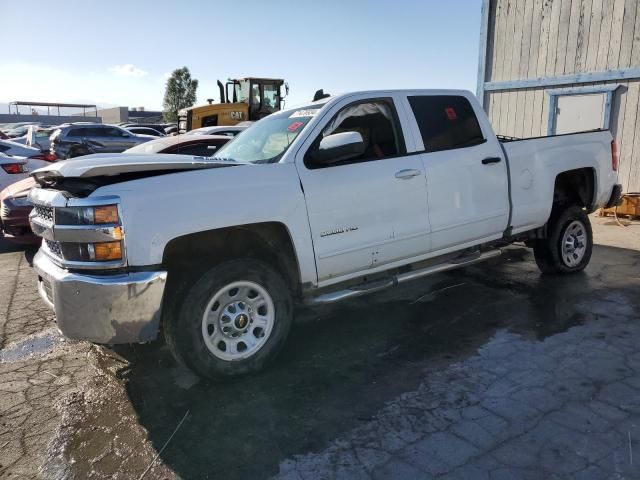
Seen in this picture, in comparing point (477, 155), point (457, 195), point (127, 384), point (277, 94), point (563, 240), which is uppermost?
point (277, 94)

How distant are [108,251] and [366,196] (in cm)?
193

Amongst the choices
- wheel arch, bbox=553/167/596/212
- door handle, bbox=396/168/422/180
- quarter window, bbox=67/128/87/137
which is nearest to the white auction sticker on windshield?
door handle, bbox=396/168/422/180

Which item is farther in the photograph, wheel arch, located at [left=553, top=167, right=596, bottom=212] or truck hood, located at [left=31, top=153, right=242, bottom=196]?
wheel arch, located at [left=553, top=167, right=596, bottom=212]

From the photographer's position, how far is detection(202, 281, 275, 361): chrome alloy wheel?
3479 mm

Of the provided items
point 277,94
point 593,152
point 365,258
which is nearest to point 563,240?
point 593,152

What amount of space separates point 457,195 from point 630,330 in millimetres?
1854

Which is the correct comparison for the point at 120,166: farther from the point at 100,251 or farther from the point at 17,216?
the point at 17,216

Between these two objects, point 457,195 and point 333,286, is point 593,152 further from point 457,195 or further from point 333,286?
point 333,286

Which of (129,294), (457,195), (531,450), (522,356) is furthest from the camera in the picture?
(457,195)

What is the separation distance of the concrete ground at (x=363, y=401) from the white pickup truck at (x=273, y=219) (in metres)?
0.33

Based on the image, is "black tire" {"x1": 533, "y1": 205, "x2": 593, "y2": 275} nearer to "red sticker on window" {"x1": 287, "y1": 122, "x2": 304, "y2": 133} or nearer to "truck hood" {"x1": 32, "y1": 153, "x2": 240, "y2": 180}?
"red sticker on window" {"x1": 287, "y1": 122, "x2": 304, "y2": 133}

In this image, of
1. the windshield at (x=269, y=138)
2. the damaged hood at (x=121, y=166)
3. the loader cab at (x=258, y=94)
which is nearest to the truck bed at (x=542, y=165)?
the windshield at (x=269, y=138)

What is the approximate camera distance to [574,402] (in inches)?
126

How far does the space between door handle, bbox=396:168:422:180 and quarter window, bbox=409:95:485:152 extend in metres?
0.32
